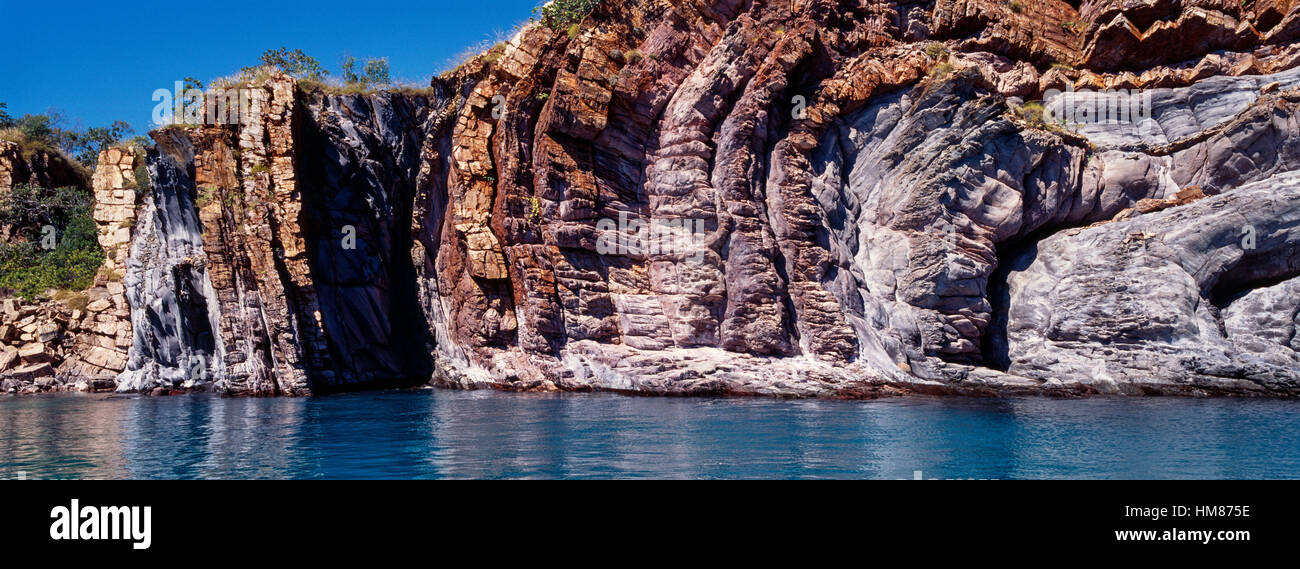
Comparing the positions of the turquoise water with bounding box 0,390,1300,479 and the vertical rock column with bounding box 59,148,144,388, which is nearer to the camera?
the turquoise water with bounding box 0,390,1300,479

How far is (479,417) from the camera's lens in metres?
18.9

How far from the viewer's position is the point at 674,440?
14.4 metres

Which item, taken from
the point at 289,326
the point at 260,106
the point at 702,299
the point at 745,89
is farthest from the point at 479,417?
the point at 260,106

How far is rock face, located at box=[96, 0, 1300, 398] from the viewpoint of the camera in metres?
24.2

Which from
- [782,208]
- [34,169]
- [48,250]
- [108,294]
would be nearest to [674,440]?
[782,208]

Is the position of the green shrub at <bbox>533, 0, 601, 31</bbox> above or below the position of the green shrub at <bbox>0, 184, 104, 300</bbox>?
above

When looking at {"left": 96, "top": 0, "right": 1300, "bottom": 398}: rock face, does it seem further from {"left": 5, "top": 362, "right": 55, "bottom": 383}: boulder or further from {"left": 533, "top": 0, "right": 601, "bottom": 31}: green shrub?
{"left": 5, "top": 362, "right": 55, "bottom": 383}: boulder

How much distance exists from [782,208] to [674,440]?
13.8m

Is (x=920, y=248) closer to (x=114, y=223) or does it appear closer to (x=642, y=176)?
(x=642, y=176)

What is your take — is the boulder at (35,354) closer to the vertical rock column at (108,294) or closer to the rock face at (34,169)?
the vertical rock column at (108,294)

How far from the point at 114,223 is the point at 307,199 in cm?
1195

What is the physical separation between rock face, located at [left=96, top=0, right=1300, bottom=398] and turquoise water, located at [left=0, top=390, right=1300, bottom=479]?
4161mm

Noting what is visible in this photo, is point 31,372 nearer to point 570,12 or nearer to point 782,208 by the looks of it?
point 570,12

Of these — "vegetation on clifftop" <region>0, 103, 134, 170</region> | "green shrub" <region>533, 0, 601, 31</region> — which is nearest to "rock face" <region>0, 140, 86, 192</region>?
Result: "vegetation on clifftop" <region>0, 103, 134, 170</region>
